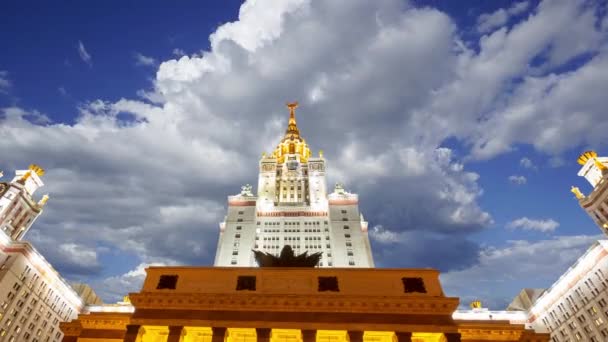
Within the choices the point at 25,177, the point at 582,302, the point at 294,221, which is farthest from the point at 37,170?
the point at 582,302

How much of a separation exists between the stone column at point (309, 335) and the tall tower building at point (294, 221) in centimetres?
6930

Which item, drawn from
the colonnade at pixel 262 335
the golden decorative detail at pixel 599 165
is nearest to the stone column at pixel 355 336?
the colonnade at pixel 262 335

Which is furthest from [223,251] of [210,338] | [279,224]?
[210,338]

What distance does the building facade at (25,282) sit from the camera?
59.9 meters

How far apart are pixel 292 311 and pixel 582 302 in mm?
57495

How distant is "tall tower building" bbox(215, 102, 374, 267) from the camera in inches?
3809

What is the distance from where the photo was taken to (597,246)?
5525cm

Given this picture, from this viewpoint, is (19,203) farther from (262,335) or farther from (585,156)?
(585,156)

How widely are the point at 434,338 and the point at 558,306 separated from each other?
5363cm

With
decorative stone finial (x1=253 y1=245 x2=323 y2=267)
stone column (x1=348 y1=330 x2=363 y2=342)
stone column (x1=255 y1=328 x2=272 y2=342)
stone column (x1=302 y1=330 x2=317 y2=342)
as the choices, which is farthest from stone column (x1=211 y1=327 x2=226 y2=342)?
stone column (x1=348 y1=330 x2=363 y2=342)

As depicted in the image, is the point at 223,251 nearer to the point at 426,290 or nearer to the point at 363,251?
the point at 363,251

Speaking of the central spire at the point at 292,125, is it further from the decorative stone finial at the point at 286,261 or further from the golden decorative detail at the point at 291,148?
the decorative stone finial at the point at 286,261

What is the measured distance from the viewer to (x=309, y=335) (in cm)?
2491

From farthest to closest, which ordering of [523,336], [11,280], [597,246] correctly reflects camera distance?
[11,280], [597,246], [523,336]
